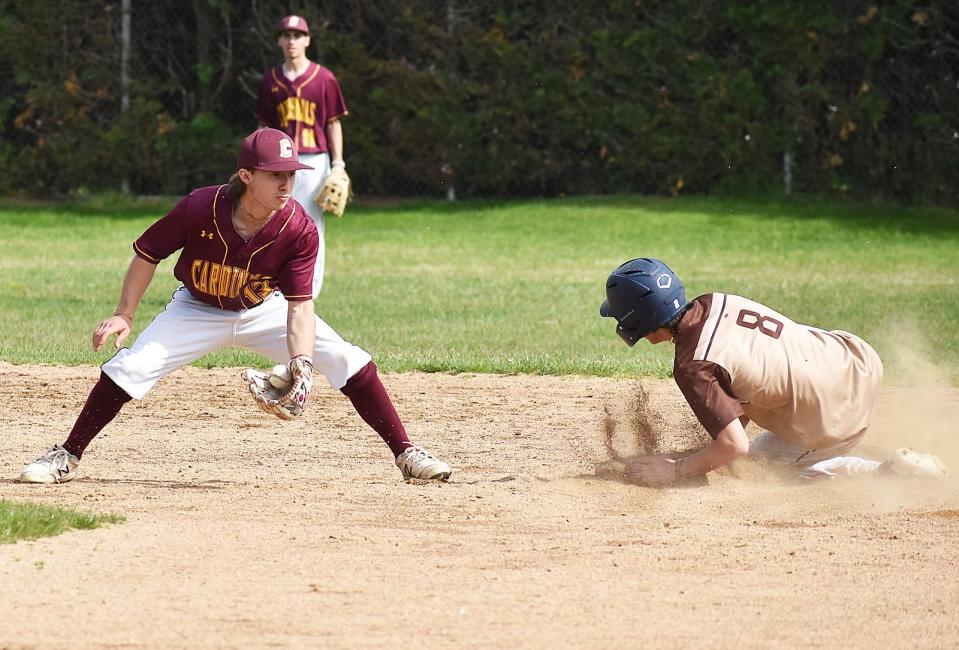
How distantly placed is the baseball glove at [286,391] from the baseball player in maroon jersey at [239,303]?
0.02 metres

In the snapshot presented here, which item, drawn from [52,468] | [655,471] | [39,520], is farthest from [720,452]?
[52,468]

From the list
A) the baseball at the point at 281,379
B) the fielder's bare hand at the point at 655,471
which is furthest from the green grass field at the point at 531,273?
the baseball at the point at 281,379

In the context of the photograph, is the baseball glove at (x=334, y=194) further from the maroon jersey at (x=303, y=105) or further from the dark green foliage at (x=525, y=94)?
the dark green foliage at (x=525, y=94)

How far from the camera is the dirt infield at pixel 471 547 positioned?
4.30 meters

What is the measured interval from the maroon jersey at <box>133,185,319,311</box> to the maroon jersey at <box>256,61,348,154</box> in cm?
535

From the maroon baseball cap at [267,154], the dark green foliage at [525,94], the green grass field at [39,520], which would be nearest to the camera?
the green grass field at [39,520]

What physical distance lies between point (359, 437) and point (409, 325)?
432 centimetres

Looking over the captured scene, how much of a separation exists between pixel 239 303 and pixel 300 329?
39 centimetres

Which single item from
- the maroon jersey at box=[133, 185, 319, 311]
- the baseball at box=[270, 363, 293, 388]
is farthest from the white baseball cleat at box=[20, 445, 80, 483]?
the baseball at box=[270, 363, 293, 388]

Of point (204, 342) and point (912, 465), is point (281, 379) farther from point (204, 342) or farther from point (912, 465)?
point (912, 465)

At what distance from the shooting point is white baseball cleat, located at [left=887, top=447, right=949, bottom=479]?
6156 mm

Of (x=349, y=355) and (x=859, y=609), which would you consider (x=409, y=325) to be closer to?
(x=349, y=355)

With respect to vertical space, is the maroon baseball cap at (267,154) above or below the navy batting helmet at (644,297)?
above

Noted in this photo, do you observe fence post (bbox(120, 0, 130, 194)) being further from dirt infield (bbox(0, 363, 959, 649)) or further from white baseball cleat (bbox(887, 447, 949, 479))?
white baseball cleat (bbox(887, 447, 949, 479))
